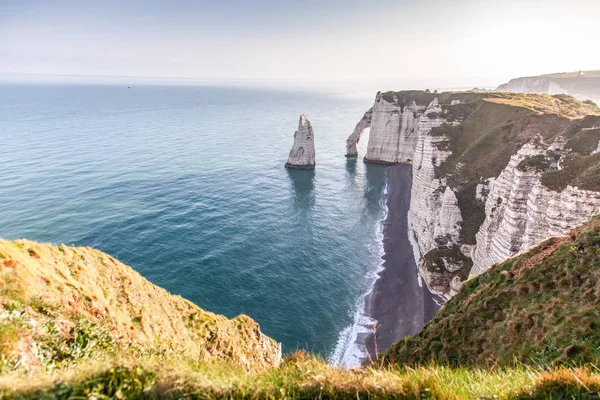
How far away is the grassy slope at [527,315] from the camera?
13.0 m

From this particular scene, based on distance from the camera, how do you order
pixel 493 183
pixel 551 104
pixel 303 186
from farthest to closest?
pixel 303 186
pixel 551 104
pixel 493 183

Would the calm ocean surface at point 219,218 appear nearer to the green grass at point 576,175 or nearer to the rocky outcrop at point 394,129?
the rocky outcrop at point 394,129

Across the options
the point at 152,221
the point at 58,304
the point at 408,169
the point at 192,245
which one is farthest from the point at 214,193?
the point at 58,304

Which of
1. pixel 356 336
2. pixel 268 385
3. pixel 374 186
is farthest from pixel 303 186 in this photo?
pixel 268 385

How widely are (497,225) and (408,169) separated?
64.6 meters

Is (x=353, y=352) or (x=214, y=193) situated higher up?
(x=214, y=193)

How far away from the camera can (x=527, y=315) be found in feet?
50.5

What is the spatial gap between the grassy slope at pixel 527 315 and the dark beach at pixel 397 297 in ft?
55.3

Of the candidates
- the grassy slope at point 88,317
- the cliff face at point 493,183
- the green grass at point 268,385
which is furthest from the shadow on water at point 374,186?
the green grass at point 268,385

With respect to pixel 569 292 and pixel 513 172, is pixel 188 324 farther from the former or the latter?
pixel 513 172

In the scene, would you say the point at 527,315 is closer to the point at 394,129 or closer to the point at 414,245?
the point at 414,245

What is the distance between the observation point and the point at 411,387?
20.2 ft

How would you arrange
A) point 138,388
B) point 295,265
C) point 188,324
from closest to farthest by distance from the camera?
point 138,388 → point 188,324 → point 295,265

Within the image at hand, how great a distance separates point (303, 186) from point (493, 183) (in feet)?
180
